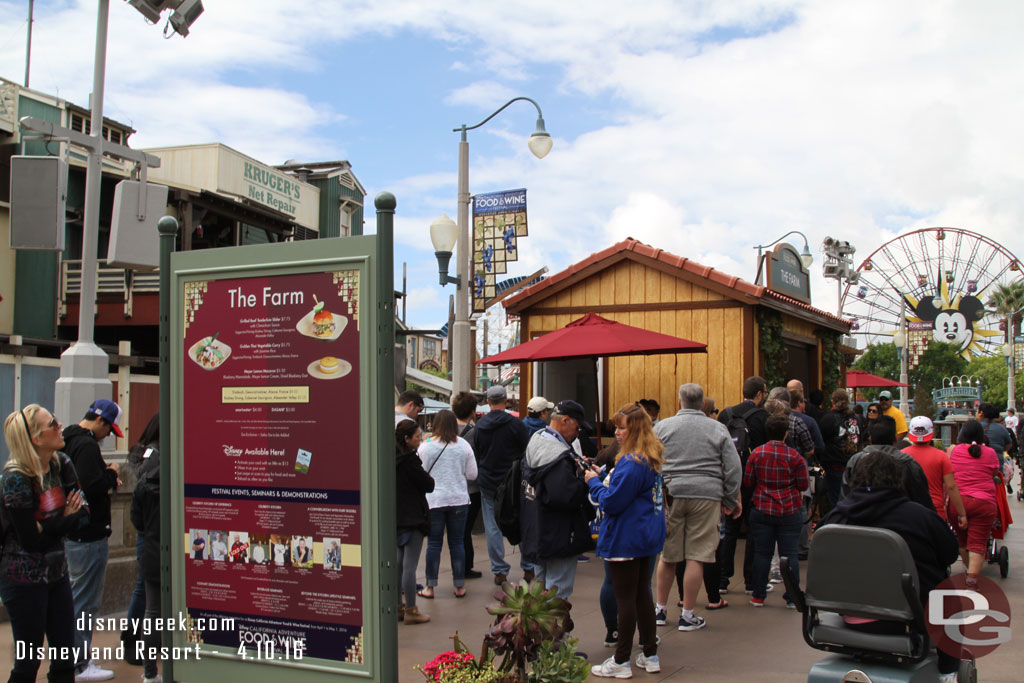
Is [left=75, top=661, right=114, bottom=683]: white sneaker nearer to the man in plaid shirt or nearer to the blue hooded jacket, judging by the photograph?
the blue hooded jacket

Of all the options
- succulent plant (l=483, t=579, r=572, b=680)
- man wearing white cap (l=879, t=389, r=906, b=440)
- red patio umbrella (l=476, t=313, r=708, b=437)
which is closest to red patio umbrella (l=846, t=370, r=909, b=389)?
man wearing white cap (l=879, t=389, r=906, b=440)

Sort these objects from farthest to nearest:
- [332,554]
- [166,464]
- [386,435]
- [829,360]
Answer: [829,360] → [166,464] → [332,554] → [386,435]

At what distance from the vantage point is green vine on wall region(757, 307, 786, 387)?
39.8ft

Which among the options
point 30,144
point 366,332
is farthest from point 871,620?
point 30,144

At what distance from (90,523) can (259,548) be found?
2.03m

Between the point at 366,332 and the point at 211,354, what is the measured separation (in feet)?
2.95

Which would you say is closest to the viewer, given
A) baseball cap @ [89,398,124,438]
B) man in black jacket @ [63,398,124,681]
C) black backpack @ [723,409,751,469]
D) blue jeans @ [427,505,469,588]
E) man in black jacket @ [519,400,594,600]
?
man in black jacket @ [63,398,124,681]

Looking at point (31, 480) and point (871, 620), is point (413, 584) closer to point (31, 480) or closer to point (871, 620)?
point (31, 480)

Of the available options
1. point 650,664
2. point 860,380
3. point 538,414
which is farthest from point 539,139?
point 860,380

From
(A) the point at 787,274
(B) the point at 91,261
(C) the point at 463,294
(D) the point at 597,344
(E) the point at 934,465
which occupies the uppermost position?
(A) the point at 787,274

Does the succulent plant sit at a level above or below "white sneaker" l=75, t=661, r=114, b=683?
above

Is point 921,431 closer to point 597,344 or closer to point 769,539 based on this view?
point 769,539

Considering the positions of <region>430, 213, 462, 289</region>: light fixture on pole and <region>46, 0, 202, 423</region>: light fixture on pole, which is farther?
<region>430, 213, 462, 289</region>: light fixture on pole

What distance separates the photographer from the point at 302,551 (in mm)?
4180
